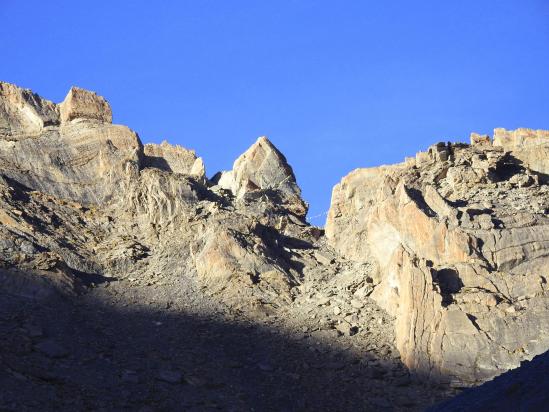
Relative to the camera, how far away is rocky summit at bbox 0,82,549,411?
181ft

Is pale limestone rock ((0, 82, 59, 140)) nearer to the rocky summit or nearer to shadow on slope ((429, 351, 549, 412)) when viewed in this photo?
the rocky summit

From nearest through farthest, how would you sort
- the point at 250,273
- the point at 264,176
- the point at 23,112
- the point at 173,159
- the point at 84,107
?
the point at 250,273 < the point at 23,112 < the point at 84,107 < the point at 264,176 < the point at 173,159

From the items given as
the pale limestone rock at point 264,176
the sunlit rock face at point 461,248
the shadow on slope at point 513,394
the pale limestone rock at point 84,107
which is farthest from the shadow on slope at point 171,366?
the pale limestone rock at point 84,107

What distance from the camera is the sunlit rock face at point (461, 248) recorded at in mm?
57125

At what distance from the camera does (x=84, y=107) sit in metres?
85.4

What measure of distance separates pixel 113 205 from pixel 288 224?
1324 cm

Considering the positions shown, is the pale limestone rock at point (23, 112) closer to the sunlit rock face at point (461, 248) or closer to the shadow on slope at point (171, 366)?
the shadow on slope at point (171, 366)

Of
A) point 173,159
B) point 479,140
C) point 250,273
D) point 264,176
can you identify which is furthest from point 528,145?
point 173,159

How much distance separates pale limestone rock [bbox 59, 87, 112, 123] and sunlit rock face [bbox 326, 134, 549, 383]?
67.7 feet

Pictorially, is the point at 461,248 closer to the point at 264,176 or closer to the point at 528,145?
the point at 528,145

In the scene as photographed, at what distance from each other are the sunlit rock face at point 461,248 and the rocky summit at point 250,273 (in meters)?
0.12

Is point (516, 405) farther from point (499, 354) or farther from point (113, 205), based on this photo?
point (113, 205)

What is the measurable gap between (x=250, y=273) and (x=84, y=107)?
81.6 ft

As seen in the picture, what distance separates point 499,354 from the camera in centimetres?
5619
